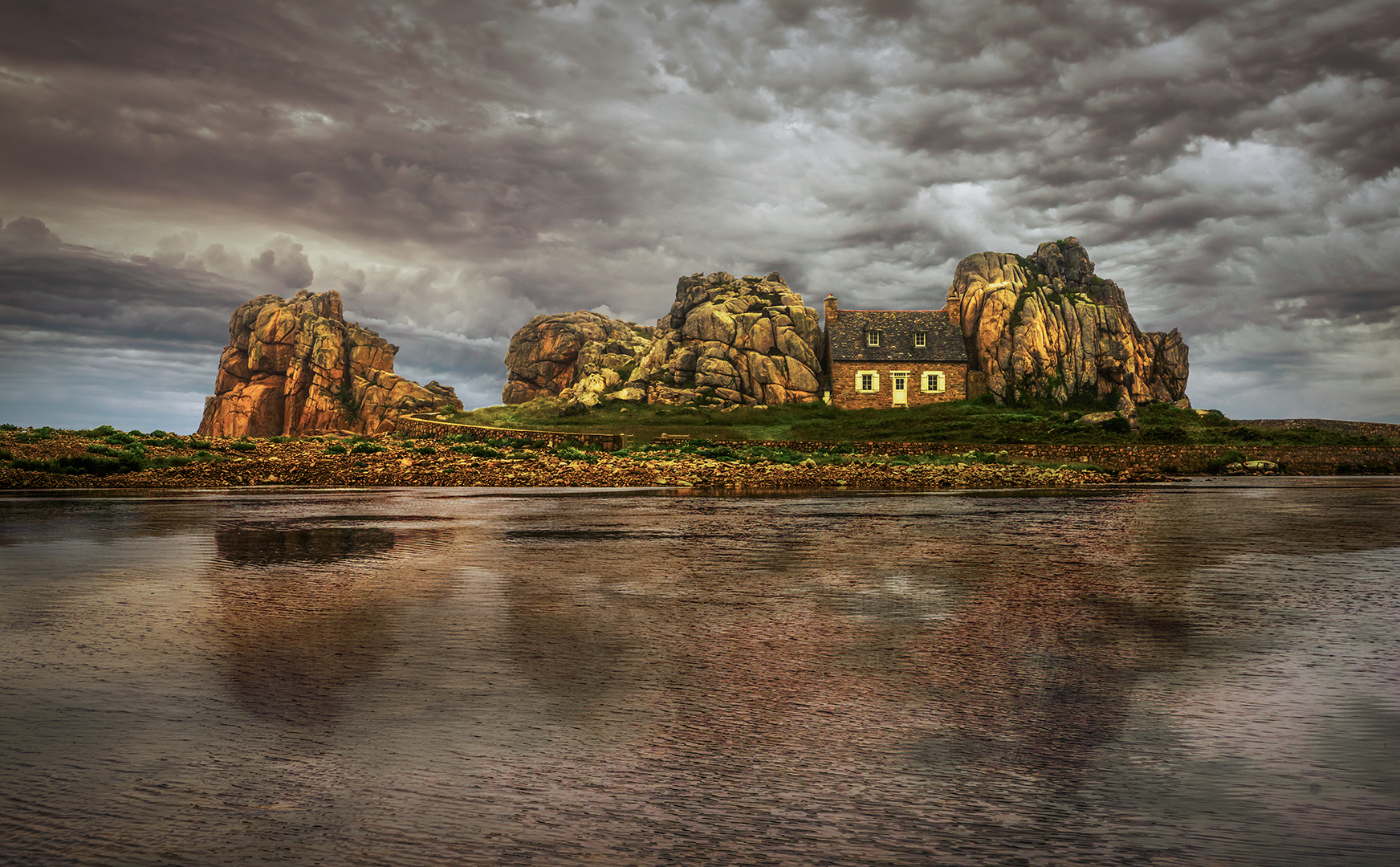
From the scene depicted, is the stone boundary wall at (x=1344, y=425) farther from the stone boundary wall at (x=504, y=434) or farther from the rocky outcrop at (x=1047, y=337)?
the stone boundary wall at (x=504, y=434)

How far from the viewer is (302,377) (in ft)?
367

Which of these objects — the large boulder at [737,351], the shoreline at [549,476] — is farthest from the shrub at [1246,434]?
the large boulder at [737,351]

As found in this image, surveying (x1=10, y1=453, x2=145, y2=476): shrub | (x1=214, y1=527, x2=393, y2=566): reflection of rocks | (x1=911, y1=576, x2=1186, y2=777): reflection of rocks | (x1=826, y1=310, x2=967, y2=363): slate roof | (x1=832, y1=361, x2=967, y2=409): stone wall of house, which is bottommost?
(x1=911, y1=576, x2=1186, y2=777): reflection of rocks

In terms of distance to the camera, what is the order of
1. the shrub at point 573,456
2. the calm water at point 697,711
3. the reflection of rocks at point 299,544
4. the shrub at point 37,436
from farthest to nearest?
the shrub at point 573,456
the shrub at point 37,436
the reflection of rocks at point 299,544
the calm water at point 697,711

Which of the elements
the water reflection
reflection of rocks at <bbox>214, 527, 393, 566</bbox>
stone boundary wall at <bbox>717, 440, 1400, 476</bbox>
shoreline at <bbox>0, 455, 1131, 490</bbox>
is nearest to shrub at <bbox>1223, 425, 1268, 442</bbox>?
stone boundary wall at <bbox>717, 440, 1400, 476</bbox>

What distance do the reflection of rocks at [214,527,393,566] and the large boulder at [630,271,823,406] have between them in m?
60.5

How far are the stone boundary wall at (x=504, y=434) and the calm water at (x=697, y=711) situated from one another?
130ft

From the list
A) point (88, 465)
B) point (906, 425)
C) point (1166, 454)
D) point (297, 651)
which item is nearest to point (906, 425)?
point (906, 425)

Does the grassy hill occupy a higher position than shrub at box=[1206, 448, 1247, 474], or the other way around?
the grassy hill

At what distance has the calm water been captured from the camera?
3.34 meters

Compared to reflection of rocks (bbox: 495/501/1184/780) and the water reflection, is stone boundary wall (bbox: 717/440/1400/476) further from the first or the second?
reflection of rocks (bbox: 495/501/1184/780)

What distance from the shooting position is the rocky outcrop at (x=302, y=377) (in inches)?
4380

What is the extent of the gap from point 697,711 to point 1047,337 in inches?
3299

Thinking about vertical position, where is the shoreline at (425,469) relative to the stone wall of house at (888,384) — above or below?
below
